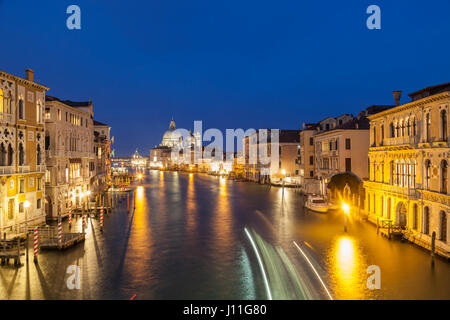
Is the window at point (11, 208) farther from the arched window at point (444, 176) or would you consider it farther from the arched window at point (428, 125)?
the arched window at point (428, 125)

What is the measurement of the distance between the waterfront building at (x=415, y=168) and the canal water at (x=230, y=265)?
2.11 m

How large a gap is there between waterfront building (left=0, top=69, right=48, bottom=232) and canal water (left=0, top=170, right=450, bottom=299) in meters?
5.29

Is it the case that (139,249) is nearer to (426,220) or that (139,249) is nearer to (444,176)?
(426,220)

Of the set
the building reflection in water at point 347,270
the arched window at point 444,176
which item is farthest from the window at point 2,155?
the arched window at point 444,176

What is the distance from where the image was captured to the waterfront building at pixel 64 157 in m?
37.7

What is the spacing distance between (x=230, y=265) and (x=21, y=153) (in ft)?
67.8

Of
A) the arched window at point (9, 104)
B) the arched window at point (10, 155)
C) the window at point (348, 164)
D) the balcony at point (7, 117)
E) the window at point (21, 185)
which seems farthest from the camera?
the window at point (348, 164)

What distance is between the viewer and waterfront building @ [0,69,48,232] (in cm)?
2819

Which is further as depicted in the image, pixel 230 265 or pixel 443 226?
pixel 443 226

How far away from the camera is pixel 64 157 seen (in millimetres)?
40094

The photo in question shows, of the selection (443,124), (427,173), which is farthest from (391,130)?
(443,124)

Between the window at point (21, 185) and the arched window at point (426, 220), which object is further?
the window at point (21, 185)

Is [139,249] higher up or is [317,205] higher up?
[317,205]

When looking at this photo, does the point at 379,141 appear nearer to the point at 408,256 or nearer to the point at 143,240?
the point at 408,256
